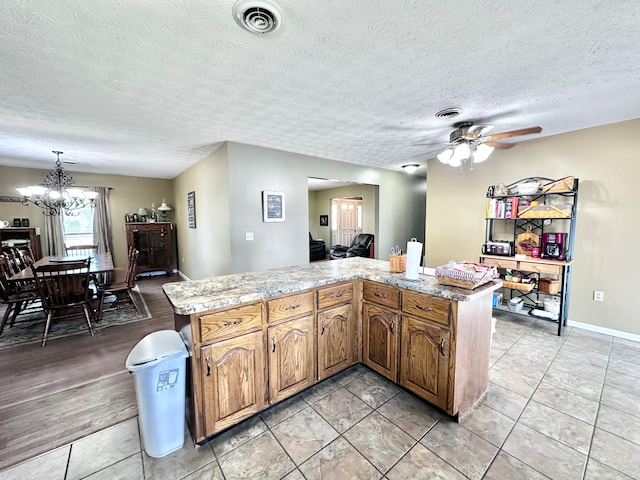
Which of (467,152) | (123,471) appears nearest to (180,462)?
(123,471)

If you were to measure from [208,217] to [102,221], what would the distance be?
11.8 ft

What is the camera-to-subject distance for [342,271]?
2.38 meters

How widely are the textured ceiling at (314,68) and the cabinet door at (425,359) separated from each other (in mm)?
1839

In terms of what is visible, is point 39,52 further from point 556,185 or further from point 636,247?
point 636,247

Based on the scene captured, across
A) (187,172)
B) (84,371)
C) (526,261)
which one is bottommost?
(84,371)

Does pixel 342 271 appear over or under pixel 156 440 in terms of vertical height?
over

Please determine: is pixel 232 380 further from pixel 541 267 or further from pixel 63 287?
pixel 541 267

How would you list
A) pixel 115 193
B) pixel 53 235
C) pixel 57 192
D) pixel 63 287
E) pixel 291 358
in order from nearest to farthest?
pixel 291 358
pixel 63 287
pixel 57 192
pixel 53 235
pixel 115 193

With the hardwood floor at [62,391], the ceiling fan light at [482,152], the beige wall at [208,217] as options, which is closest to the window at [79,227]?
the beige wall at [208,217]

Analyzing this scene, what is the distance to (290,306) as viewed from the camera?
1903mm

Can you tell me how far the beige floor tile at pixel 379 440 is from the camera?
152 cm

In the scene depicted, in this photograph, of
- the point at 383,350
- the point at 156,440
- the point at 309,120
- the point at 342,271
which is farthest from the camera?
the point at 309,120

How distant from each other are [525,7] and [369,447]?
102 inches

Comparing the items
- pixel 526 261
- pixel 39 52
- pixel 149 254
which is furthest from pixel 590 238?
pixel 149 254
